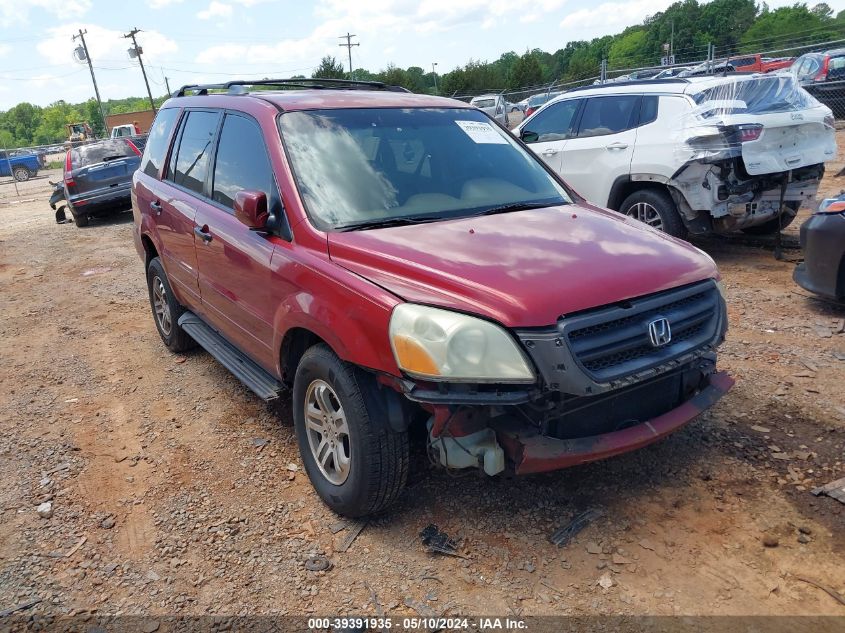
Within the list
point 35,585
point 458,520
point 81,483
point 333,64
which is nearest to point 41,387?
point 81,483

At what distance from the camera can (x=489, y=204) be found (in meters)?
3.51

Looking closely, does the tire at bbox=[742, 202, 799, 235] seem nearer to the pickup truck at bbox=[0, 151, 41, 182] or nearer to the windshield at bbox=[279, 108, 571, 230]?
the windshield at bbox=[279, 108, 571, 230]

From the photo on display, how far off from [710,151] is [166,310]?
206 inches

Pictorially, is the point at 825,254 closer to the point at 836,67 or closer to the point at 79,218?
the point at 79,218

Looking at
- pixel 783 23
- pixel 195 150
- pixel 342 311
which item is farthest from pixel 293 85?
pixel 783 23

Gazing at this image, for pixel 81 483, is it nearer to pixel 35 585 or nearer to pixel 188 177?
pixel 35 585

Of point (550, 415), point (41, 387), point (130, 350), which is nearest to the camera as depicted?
point (550, 415)

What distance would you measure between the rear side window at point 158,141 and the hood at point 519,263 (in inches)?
108

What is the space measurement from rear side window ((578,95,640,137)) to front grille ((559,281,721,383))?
4839mm

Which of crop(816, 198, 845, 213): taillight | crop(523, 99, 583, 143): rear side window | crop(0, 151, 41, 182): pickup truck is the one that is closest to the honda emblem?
crop(816, 198, 845, 213): taillight

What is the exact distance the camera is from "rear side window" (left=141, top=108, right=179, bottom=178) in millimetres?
→ 5055

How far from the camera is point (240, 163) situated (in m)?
3.77

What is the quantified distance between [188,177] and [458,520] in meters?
3.02

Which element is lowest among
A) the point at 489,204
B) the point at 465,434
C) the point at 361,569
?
Answer: the point at 361,569
